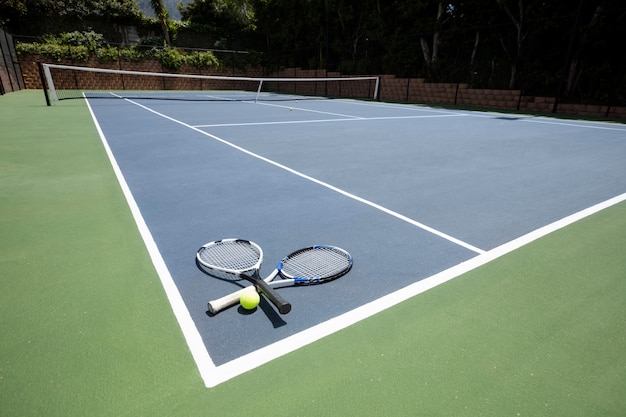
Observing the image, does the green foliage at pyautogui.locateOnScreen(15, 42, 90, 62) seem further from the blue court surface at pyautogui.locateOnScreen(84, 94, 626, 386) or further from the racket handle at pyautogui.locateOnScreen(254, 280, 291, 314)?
the racket handle at pyautogui.locateOnScreen(254, 280, 291, 314)

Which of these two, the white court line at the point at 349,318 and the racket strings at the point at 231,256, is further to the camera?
the racket strings at the point at 231,256

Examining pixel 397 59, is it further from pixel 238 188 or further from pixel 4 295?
pixel 4 295

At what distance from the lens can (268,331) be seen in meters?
2.19

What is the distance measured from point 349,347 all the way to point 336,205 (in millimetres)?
2403

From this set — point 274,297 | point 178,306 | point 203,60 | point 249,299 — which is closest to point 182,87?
point 203,60

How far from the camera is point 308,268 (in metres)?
2.72

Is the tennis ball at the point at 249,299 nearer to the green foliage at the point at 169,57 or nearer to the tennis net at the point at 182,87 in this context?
the tennis net at the point at 182,87

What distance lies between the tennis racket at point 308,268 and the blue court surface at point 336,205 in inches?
3.6

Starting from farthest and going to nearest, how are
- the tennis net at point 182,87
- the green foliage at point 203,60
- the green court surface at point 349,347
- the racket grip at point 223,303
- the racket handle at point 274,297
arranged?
the green foliage at point 203,60, the tennis net at point 182,87, the racket grip at point 223,303, the racket handle at point 274,297, the green court surface at point 349,347

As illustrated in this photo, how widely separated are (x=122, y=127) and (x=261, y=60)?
2922cm

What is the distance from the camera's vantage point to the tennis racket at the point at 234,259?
2499 mm

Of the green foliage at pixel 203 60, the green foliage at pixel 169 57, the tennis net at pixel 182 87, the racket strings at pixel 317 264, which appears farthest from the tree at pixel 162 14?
the racket strings at pixel 317 264

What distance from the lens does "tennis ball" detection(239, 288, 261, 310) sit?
232 cm

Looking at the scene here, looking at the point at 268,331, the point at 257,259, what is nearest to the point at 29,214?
the point at 257,259
